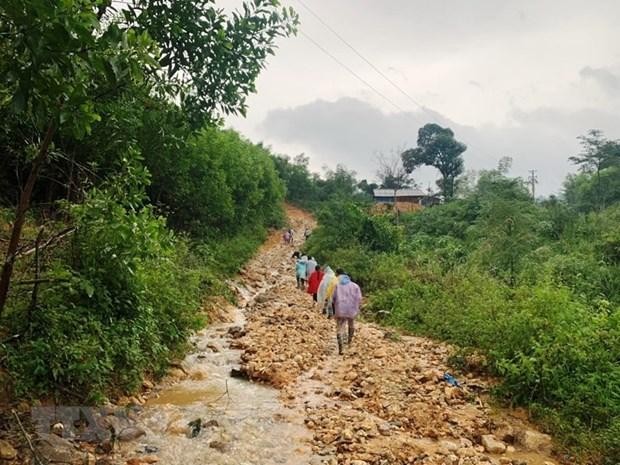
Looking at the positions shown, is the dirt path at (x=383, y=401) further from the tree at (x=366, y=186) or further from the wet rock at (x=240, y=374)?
the tree at (x=366, y=186)

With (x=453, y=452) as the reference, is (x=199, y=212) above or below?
above

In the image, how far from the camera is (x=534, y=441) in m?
6.14

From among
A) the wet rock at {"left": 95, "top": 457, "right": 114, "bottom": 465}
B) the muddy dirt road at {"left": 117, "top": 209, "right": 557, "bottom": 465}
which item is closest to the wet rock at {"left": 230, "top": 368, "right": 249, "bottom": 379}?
the muddy dirt road at {"left": 117, "top": 209, "right": 557, "bottom": 465}

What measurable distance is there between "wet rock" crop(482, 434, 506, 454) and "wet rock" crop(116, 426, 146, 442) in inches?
161

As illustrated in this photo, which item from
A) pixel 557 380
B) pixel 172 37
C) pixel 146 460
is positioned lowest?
pixel 146 460

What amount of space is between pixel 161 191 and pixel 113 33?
18.8 meters

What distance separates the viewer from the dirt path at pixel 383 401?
5.82 m

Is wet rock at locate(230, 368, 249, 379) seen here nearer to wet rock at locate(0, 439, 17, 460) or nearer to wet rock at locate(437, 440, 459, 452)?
wet rock at locate(437, 440, 459, 452)

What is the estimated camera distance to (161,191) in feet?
69.1

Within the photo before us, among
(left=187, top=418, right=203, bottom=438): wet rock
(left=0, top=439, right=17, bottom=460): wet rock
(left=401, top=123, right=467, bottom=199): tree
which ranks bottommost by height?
(left=187, top=418, right=203, bottom=438): wet rock

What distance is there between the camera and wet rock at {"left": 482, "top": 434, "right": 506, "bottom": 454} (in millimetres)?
5953

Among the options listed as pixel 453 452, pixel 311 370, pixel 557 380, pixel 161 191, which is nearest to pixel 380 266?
pixel 161 191

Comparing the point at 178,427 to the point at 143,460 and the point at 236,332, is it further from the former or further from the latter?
the point at 236,332

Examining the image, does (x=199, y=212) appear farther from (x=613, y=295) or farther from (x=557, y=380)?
(x=557, y=380)
